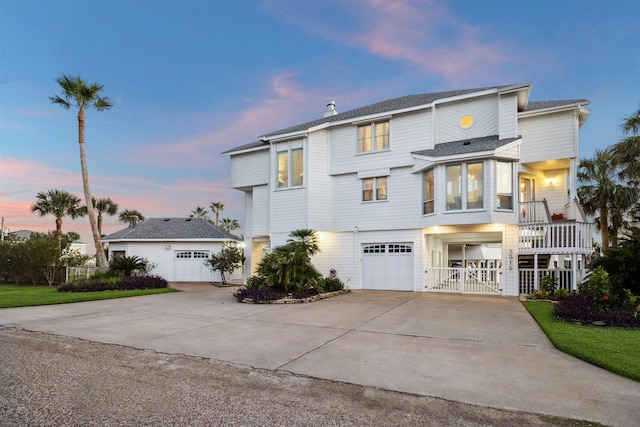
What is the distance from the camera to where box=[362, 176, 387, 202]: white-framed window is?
17484mm

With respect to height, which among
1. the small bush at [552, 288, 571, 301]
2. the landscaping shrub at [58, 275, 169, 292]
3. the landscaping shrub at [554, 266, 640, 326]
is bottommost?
the landscaping shrub at [58, 275, 169, 292]

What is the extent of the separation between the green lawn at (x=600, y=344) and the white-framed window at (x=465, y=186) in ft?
22.0

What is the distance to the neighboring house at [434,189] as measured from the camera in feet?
47.6

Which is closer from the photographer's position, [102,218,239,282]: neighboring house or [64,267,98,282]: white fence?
[64,267,98,282]: white fence

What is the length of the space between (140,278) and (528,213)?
19.3m

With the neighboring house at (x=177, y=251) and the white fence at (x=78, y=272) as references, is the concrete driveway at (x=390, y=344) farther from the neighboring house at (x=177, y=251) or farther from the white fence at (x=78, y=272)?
the neighboring house at (x=177, y=251)

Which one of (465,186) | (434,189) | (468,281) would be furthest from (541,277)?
(434,189)

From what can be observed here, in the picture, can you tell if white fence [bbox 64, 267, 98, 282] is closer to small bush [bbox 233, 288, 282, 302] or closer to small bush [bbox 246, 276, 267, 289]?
small bush [bbox 246, 276, 267, 289]

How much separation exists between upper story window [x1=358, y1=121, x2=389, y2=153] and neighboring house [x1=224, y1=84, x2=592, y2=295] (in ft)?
0.18

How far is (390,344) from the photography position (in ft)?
21.5

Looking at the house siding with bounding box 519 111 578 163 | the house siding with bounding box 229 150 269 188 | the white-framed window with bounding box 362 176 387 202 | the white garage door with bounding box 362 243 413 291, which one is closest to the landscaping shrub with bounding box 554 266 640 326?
the white garage door with bounding box 362 243 413 291

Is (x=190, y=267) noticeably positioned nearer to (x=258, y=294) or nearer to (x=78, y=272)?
(x=78, y=272)

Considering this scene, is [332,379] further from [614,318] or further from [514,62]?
[514,62]

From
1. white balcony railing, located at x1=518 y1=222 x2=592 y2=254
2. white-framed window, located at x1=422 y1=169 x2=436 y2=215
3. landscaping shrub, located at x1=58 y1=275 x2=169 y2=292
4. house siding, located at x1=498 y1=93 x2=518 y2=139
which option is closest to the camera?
white balcony railing, located at x1=518 y1=222 x2=592 y2=254
